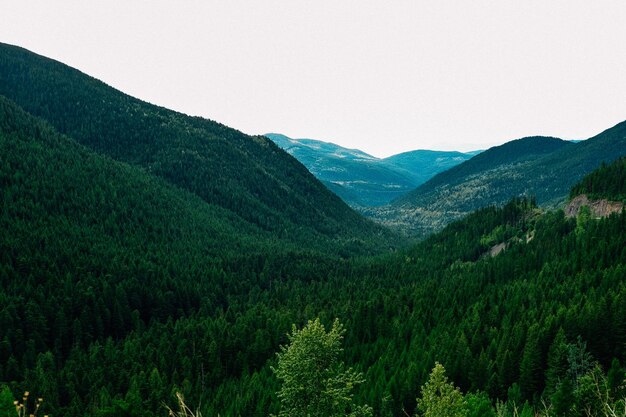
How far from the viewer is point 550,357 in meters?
77.9

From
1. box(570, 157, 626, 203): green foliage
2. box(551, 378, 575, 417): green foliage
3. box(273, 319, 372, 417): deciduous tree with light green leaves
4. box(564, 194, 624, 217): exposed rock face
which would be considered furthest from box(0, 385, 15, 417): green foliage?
box(570, 157, 626, 203): green foliage

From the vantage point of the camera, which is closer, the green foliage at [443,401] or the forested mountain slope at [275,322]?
the green foliage at [443,401]

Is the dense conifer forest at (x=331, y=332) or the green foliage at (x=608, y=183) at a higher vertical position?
the green foliage at (x=608, y=183)

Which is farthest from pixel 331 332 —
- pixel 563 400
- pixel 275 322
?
pixel 275 322

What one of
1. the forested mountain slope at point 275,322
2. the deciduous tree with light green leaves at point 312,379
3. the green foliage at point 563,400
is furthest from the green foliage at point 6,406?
the green foliage at point 563,400

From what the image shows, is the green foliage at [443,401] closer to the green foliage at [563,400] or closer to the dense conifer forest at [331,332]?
the dense conifer forest at [331,332]

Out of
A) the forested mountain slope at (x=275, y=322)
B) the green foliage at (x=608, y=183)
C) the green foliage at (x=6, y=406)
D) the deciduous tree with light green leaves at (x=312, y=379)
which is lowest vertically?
the forested mountain slope at (x=275, y=322)

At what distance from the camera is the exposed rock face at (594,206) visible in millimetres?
155625

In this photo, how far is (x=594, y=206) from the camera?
543ft

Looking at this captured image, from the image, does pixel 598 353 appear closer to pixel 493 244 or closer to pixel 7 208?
pixel 493 244

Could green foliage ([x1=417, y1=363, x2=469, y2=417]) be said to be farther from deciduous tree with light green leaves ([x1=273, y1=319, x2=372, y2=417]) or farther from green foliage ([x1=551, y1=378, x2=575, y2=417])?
green foliage ([x1=551, y1=378, x2=575, y2=417])

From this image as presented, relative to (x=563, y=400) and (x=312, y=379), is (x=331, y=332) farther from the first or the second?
(x=563, y=400)

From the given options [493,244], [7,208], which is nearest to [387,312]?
[493,244]

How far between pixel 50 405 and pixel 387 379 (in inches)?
2571
